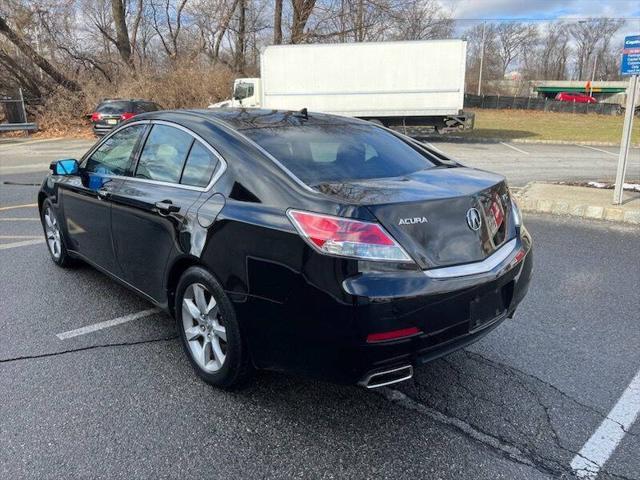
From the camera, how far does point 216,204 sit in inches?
116

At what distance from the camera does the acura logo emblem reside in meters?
2.73

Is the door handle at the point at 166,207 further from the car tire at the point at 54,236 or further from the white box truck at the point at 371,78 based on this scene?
the white box truck at the point at 371,78

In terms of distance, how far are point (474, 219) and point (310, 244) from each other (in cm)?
91

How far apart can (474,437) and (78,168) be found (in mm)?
3708

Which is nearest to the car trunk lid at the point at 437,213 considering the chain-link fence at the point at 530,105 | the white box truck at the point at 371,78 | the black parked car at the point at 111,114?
the white box truck at the point at 371,78

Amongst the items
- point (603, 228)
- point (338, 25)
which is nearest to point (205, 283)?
point (603, 228)

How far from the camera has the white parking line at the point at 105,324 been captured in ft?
12.7

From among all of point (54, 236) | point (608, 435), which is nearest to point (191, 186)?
point (608, 435)

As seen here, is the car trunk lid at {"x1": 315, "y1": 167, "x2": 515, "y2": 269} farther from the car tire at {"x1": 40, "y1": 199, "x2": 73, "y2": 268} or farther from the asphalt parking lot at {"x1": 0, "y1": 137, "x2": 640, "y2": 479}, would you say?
the car tire at {"x1": 40, "y1": 199, "x2": 73, "y2": 268}

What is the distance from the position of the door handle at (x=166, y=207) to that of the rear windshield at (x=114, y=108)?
739 inches

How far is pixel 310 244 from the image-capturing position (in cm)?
245

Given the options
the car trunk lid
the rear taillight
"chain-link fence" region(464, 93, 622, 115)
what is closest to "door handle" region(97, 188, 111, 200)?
the car trunk lid

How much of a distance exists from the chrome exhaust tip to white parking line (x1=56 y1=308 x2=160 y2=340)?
2.32 metres

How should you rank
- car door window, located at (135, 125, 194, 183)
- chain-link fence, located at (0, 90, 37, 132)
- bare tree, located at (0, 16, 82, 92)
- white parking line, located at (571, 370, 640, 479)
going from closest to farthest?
white parking line, located at (571, 370, 640, 479), car door window, located at (135, 125, 194, 183), chain-link fence, located at (0, 90, 37, 132), bare tree, located at (0, 16, 82, 92)
